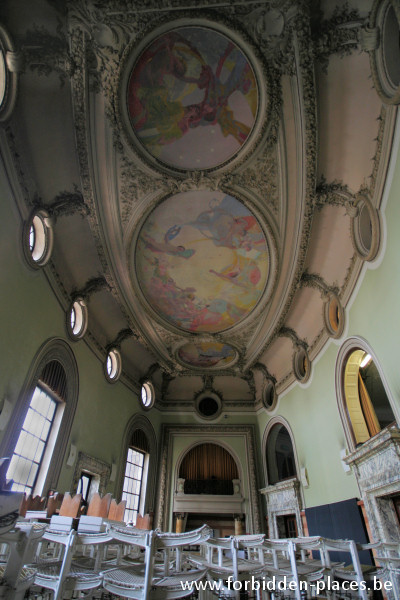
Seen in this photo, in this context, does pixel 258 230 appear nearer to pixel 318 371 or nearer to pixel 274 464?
pixel 318 371

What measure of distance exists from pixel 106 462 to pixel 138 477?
10.9 ft

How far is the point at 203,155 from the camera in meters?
8.77

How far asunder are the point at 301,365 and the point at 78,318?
27.2 ft

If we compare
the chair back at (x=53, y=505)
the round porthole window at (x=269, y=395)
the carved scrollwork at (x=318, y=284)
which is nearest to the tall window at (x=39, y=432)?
the chair back at (x=53, y=505)

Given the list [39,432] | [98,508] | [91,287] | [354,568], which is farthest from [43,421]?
[354,568]

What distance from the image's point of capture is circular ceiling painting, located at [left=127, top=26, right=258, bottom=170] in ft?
23.1

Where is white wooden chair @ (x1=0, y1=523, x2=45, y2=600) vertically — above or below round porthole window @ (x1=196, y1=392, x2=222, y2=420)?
below

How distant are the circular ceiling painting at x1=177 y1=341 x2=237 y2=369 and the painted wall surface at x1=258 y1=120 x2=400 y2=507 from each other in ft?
10.0

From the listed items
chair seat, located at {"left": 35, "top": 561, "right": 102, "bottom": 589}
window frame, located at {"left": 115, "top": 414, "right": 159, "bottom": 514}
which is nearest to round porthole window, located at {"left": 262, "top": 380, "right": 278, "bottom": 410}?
window frame, located at {"left": 115, "top": 414, "right": 159, "bottom": 514}

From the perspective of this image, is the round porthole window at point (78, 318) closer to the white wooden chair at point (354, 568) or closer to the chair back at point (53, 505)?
the chair back at point (53, 505)

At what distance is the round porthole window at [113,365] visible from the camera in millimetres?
12681

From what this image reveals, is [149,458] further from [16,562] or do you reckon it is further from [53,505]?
[16,562]

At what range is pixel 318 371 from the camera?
10945mm

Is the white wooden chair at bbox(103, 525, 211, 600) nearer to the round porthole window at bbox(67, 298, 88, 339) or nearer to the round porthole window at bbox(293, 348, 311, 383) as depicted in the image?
the round porthole window at bbox(67, 298, 88, 339)
